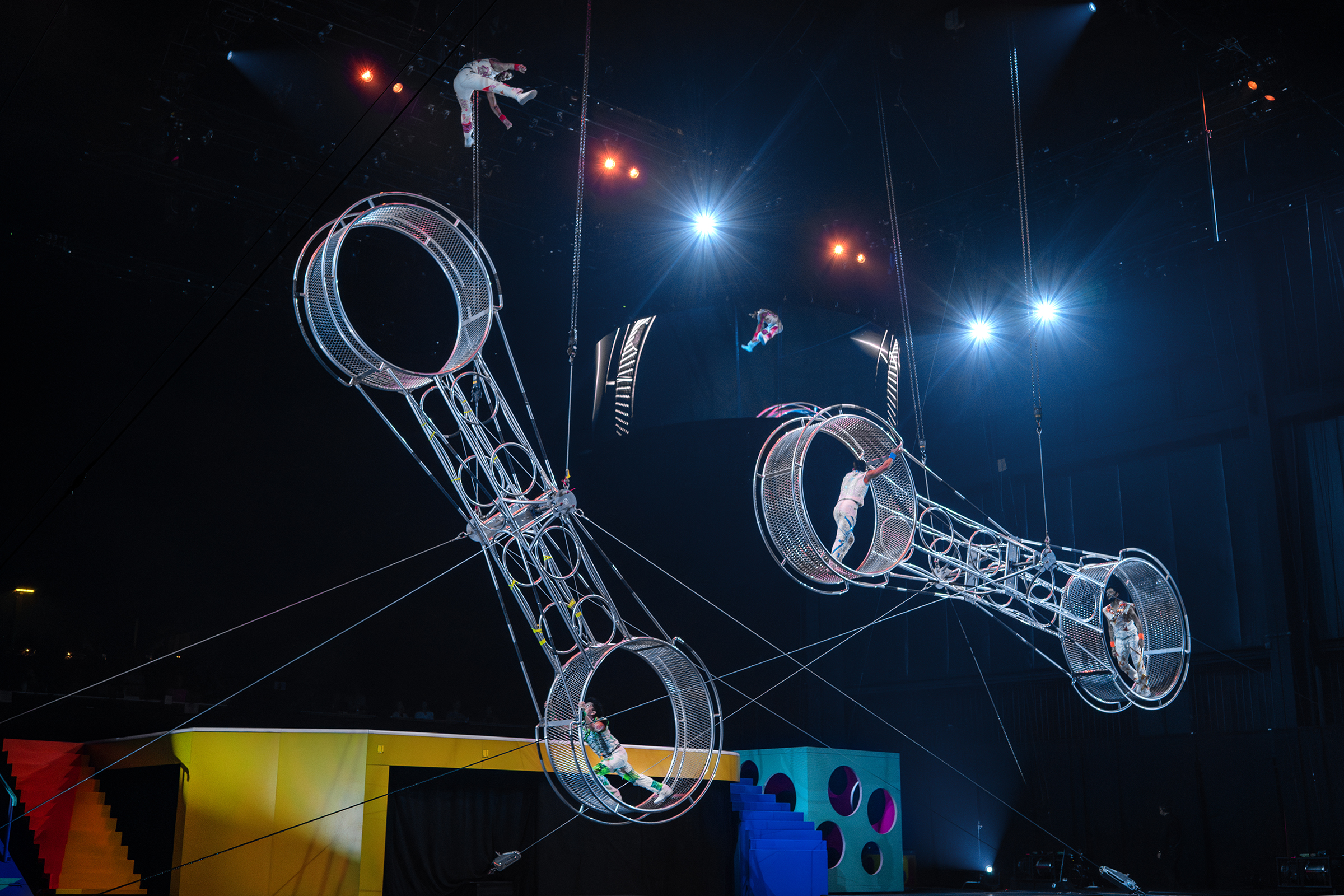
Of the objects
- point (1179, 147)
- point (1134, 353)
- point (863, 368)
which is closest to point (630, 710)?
point (863, 368)

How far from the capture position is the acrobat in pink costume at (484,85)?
8.67m

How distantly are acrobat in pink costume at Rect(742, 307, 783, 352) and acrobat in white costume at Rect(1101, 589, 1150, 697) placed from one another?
4655mm

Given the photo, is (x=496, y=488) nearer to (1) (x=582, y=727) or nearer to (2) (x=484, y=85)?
(1) (x=582, y=727)

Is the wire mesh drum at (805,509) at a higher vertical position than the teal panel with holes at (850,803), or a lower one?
higher

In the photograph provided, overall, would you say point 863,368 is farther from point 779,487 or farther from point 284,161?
point 284,161

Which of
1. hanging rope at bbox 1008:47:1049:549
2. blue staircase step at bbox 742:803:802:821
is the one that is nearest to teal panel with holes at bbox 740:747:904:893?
blue staircase step at bbox 742:803:802:821

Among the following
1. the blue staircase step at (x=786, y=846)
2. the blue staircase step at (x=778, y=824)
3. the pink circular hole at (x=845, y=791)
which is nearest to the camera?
the blue staircase step at (x=786, y=846)

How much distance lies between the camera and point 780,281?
1313 centimetres

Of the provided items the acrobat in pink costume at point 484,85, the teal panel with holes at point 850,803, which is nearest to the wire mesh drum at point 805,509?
the acrobat in pink costume at point 484,85

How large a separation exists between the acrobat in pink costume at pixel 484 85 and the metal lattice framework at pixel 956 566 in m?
3.55

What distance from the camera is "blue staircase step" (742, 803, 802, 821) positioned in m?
11.9

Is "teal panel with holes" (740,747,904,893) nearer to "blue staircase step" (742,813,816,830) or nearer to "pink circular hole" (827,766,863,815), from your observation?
"pink circular hole" (827,766,863,815)

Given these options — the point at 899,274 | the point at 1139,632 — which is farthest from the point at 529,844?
the point at 899,274

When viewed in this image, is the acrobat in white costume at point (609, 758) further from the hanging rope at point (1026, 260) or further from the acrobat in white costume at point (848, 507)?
the hanging rope at point (1026, 260)
